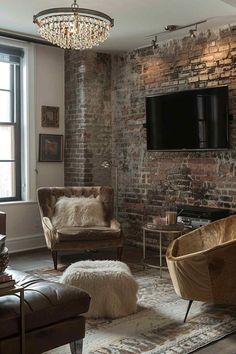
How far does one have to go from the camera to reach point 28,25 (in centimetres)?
523

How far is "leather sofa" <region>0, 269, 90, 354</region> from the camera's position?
2277 mm

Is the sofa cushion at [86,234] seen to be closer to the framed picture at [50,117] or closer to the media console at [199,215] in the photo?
the media console at [199,215]

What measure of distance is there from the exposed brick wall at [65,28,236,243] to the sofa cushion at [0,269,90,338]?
2.96m

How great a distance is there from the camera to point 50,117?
620 cm

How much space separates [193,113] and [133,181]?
1.44 metres

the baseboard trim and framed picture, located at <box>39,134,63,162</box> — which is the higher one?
framed picture, located at <box>39,134,63,162</box>

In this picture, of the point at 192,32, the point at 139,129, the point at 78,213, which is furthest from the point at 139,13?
the point at 78,213

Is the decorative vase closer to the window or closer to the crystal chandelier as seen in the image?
the crystal chandelier

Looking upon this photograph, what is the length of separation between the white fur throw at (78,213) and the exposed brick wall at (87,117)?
2.69 feet

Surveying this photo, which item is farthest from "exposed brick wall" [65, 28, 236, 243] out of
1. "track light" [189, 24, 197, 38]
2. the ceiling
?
the ceiling

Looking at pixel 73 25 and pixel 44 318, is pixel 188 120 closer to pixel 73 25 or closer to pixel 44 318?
pixel 73 25

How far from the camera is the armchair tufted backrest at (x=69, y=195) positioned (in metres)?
5.34

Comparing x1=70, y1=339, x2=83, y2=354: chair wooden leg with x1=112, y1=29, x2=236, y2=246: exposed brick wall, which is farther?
x1=112, y1=29, x2=236, y2=246: exposed brick wall

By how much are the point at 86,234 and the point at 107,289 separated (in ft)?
4.89
